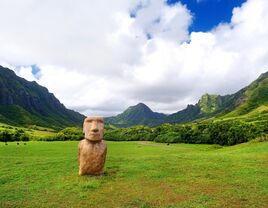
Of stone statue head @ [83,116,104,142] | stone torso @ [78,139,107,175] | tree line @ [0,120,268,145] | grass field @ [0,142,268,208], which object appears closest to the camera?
grass field @ [0,142,268,208]

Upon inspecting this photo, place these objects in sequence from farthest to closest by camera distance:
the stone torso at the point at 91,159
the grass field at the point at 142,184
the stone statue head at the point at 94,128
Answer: the stone statue head at the point at 94,128, the stone torso at the point at 91,159, the grass field at the point at 142,184

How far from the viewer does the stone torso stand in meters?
25.2

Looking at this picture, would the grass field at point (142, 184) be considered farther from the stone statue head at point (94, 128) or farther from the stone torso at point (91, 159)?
the stone statue head at point (94, 128)

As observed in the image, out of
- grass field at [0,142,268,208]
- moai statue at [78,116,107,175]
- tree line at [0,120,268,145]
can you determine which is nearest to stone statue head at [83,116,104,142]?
moai statue at [78,116,107,175]

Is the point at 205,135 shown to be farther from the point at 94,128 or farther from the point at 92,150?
the point at 92,150

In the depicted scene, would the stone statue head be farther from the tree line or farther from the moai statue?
the tree line

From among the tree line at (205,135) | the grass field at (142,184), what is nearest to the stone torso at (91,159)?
the grass field at (142,184)

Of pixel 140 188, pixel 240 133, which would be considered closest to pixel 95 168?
pixel 140 188

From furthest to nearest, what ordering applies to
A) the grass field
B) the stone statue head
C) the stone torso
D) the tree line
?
the tree line → the stone statue head → the stone torso → the grass field

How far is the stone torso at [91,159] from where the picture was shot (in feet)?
82.6

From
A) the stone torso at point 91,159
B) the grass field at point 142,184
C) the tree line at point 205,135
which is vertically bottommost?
the grass field at point 142,184

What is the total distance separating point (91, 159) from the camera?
25203 millimetres

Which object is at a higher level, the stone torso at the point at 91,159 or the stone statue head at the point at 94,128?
the stone statue head at the point at 94,128

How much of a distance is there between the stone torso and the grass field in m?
0.75
